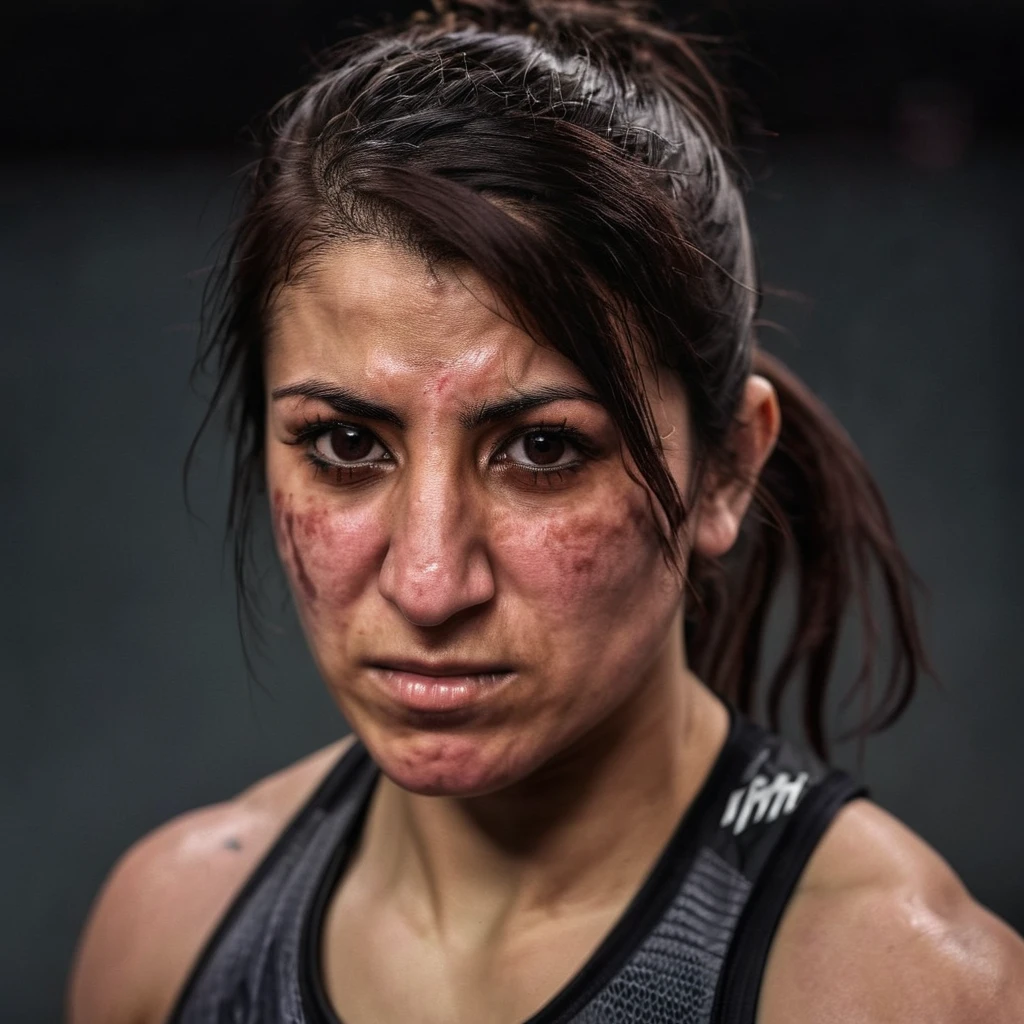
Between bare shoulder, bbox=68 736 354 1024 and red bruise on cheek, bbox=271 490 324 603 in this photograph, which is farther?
bare shoulder, bbox=68 736 354 1024

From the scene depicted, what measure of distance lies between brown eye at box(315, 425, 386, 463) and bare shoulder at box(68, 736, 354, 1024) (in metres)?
0.46

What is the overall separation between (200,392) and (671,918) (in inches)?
61.9

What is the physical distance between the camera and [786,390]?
1300 millimetres

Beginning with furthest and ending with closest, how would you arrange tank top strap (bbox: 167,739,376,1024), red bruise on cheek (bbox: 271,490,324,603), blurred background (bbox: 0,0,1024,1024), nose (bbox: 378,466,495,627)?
1. blurred background (bbox: 0,0,1024,1024)
2. tank top strap (bbox: 167,739,376,1024)
3. red bruise on cheek (bbox: 271,490,324,603)
4. nose (bbox: 378,466,495,627)

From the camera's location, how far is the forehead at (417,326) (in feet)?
3.09

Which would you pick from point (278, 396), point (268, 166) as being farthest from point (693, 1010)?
point (268, 166)

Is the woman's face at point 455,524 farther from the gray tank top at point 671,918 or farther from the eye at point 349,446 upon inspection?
the gray tank top at point 671,918

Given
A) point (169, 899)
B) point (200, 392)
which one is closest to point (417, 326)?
point (169, 899)

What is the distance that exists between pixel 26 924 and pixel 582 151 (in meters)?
1.98

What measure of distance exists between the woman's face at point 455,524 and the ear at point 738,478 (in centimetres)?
7

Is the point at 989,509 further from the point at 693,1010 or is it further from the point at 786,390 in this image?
the point at 693,1010

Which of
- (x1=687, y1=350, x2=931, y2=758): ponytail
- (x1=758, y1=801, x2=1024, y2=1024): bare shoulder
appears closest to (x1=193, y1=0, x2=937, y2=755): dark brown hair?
(x1=687, y1=350, x2=931, y2=758): ponytail

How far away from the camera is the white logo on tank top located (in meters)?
1.12

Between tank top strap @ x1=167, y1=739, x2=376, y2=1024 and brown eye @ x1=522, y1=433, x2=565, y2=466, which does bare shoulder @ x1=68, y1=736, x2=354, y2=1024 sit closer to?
tank top strap @ x1=167, y1=739, x2=376, y2=1024
